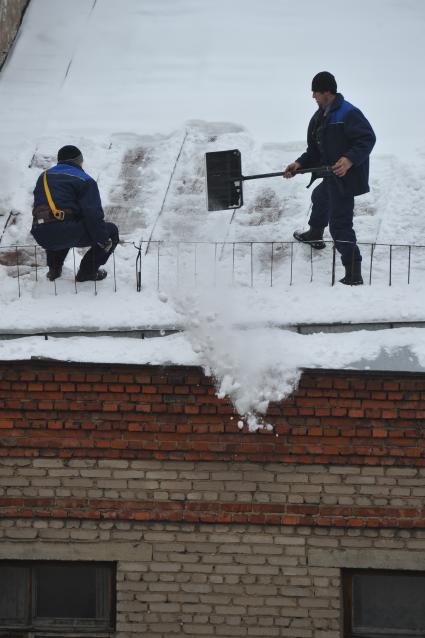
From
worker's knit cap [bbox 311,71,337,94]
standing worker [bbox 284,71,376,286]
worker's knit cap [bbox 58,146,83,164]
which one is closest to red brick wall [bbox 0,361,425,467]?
standing worker [bbox 284,71,376,286]

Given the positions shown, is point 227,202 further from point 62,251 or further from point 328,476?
point 328,476

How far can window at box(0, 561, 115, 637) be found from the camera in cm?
677

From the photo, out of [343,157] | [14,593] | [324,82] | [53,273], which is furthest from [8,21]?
[14,593]

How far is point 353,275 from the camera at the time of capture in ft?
23.3

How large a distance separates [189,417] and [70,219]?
1.77m

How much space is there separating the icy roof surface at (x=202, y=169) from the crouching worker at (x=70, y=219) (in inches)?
9.4

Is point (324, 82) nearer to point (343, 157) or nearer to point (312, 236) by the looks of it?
point (343, 157)

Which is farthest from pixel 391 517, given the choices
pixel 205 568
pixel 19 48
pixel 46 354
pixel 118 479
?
pixel 19 48

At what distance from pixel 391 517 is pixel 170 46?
5.99 metres

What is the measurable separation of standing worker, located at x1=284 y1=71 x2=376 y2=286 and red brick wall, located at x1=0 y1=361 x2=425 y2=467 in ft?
3.46

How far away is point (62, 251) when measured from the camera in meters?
7.23

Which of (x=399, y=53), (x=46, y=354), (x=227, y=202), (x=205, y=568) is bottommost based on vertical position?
(x=205, y=568)

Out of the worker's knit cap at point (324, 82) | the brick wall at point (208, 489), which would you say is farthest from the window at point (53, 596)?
the worker's knit cap at point (324, 82)

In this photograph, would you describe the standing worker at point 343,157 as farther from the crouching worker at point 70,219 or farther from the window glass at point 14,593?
the window glass at point 14,593
